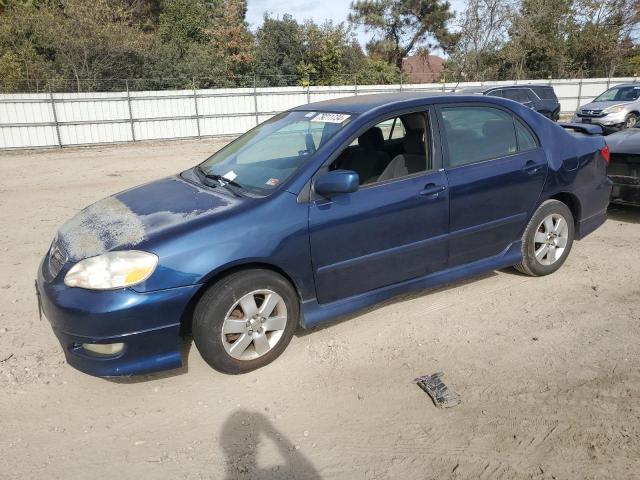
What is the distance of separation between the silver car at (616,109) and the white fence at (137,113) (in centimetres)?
516

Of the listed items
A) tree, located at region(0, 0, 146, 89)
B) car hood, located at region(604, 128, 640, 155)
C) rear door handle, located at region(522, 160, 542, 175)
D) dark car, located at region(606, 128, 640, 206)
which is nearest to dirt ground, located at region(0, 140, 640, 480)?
rear door handle, located at region(522, 160, 542, 175)

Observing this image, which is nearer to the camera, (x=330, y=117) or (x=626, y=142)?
(x=330, y=117)

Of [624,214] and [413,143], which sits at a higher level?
[413,143]

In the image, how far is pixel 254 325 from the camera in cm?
321

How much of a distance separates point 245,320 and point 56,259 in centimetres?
126

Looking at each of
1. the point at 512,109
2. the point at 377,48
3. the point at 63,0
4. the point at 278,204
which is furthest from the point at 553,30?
the point at 278,204

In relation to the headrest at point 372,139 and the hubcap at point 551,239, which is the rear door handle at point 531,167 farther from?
the headrest at point 372,139

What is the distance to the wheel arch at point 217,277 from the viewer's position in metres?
3.01

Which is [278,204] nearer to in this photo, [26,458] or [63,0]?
[26,458]

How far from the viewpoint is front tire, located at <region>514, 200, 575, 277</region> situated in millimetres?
4371

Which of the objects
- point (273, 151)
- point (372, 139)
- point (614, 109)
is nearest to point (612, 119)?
point (614, 109)

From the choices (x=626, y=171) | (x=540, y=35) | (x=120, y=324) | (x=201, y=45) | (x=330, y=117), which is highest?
(x=540, y=35)

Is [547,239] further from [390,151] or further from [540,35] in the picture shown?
[540,35]

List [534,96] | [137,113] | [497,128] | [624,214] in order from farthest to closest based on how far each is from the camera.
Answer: [137,113] → [534,96] → [624,214] → [497,128]
